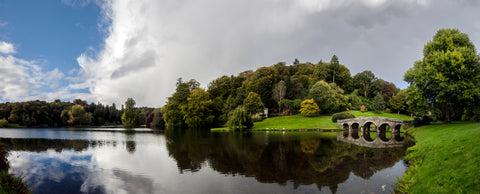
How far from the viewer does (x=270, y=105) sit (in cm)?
8231

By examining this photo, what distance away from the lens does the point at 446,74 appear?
31781 mm

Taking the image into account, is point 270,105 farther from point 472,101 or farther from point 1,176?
point 1,176

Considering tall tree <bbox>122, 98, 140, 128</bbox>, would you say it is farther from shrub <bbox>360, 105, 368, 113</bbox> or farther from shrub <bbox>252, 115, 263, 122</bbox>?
shrub <bbox>360, 105, 368, 113</bbox>

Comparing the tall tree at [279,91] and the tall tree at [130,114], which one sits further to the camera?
the tall tree at [130,114]

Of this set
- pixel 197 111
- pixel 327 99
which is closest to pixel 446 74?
pixel 327 99

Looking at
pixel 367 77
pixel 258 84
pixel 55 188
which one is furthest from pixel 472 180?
pixel 367 77

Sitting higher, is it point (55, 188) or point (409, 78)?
point (409, 78)

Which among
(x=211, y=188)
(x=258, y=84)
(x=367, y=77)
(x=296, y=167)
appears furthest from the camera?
(x=367, y=77)

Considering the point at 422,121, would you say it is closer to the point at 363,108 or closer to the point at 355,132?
the point at 355,132

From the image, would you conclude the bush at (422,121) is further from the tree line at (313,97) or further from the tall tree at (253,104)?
the tall tree at (253,104)

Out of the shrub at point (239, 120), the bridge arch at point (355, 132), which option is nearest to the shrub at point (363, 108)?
the bridge arch at point (355, 132)

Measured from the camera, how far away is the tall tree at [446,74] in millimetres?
30594

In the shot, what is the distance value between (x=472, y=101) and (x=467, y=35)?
37.6 ft

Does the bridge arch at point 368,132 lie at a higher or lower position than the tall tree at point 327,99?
lower
